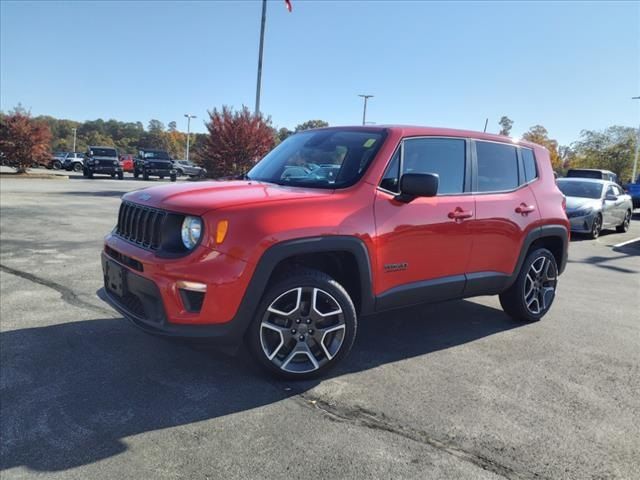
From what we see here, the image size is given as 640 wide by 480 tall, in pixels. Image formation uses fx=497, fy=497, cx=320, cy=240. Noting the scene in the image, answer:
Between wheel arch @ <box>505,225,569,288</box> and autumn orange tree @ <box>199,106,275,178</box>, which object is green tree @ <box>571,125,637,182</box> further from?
wheel arch @ <box>505,225,569,288</box>

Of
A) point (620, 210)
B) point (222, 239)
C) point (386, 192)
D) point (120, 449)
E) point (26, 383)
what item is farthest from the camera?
point (620, 210)

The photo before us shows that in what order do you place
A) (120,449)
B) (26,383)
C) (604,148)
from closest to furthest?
(120,449) → (26,383) → (604,148)

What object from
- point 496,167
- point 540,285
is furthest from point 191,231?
point 540,285

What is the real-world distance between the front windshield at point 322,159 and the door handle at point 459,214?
0.85m

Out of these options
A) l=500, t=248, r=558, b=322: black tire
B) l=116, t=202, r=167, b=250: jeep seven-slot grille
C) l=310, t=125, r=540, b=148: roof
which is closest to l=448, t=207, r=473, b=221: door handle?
l=310, t=125, r=540, b=148: roof

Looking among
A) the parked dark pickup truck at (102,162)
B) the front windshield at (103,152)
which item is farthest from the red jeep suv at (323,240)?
the front windshield at (103,152)

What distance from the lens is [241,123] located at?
75.5 feet

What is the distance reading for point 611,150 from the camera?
52.0 metres

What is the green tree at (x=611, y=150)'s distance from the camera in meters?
51.0

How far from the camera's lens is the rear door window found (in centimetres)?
445

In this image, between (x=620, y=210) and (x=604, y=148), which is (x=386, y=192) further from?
(x=604, y=148)

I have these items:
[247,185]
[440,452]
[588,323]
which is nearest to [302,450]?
[440,452]

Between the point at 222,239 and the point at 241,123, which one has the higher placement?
the point at 241,123

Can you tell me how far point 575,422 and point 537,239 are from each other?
7.56 feet
